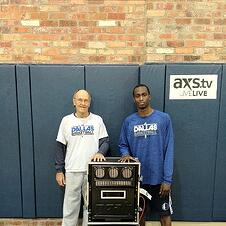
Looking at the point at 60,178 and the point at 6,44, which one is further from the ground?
the point at 6,44

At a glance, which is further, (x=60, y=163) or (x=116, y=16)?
(x=116, y=16)

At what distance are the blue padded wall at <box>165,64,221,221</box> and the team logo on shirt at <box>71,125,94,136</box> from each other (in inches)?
30.7

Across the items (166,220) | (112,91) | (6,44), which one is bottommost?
(166,220)

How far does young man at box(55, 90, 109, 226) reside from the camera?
3.01 metres

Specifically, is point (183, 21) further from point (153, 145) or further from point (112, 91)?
point (153, 145)

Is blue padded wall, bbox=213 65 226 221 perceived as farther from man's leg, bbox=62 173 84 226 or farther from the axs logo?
man's leg, bbox=62 173 84 226

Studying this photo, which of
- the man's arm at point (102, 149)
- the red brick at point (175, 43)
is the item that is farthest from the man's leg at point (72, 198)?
the red brick at point (175, 43)

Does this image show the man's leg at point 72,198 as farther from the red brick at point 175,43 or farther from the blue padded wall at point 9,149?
the red brick at point 175,43

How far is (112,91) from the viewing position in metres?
3.23

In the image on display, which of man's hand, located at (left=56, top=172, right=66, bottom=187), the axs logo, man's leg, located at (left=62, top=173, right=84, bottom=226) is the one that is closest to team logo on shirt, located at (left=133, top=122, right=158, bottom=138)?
the axs logo

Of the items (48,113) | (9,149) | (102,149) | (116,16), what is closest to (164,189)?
(102,149)

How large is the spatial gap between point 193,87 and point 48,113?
145cm

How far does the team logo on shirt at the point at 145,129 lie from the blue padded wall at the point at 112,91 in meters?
0.33

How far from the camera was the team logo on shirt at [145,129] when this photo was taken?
9.68 feet
